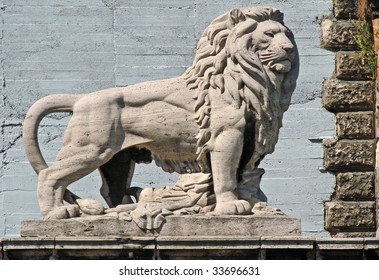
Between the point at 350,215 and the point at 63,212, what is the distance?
17.6ft

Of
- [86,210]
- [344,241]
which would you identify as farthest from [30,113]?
[344,241]

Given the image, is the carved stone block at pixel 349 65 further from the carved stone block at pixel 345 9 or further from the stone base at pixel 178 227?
the stone base at pixel 178 227

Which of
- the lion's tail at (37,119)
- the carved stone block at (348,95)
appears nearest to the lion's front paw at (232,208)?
the lion's tail at (37,119)

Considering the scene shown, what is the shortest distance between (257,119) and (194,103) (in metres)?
0.53

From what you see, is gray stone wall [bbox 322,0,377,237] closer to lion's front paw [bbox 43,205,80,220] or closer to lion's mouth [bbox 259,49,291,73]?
lion's mouth [bbox 259,49,291,73]

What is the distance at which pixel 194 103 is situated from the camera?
87.6ft

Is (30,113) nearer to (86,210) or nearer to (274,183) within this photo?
(86,210)

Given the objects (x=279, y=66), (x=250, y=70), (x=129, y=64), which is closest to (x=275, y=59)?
(x=279, y=66)

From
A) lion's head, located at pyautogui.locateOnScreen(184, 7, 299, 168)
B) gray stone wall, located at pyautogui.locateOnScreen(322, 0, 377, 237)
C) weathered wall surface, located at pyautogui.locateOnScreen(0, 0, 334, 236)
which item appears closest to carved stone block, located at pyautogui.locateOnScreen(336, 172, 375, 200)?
gray stone wall, located at pyautogui.locateOnScreen(322, 0, 377, 237)

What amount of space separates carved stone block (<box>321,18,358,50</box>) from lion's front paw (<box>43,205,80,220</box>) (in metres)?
5.57

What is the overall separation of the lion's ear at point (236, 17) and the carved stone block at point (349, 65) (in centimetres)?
468

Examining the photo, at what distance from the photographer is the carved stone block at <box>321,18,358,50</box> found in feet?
103

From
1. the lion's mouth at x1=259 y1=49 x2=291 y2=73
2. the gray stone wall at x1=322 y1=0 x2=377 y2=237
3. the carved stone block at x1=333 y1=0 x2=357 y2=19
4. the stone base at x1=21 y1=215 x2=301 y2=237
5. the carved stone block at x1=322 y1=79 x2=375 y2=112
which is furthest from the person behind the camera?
the carved stone block at x1=333 y1=0 x2=357 y2=19
